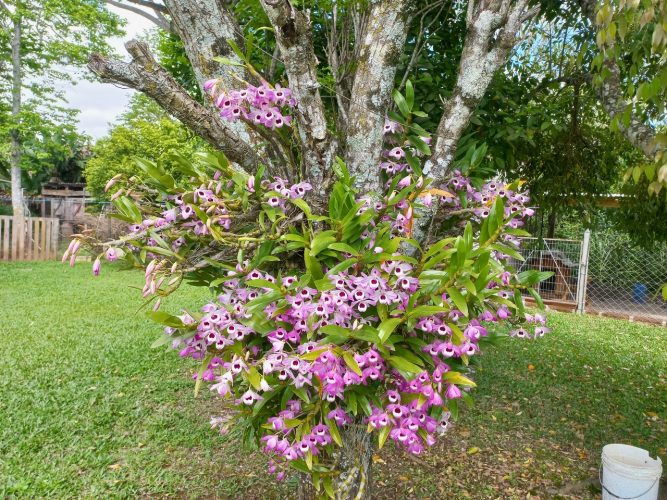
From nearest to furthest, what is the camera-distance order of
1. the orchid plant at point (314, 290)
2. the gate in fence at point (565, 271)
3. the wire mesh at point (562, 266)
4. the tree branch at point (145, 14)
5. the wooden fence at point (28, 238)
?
the orchid plant at point (314, 290), the tree branch at point (145, 14), the gate in fence at point (565, 271), the wire mesh at point (562, 266), the wooden fence at point (28, 238)

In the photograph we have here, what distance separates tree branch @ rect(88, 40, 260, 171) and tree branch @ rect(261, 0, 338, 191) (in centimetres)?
26

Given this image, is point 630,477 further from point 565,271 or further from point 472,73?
point 565,271

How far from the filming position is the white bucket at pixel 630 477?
8.71 ft

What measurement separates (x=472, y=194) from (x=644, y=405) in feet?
11.7

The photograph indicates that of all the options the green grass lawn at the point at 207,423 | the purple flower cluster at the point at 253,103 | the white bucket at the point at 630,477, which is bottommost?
the green grass lawn at the point at 207,423

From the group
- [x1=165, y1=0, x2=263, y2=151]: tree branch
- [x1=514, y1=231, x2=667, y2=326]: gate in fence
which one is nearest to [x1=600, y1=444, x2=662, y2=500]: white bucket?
[x1=165, y1=0, x2=263, y2=151]: tree branch

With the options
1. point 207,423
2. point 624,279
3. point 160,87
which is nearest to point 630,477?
point 207,423

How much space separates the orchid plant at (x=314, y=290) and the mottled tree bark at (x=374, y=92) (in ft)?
0.21

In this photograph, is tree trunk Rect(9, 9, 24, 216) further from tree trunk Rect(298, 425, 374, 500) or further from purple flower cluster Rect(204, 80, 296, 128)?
tree trunk Rect(298, 425, 374, 500)

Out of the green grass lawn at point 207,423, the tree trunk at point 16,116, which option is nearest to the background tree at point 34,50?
the tree trunk at point 16,116

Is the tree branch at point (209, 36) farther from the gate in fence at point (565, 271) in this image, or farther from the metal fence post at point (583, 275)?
the metal fence post at point (583, 275)

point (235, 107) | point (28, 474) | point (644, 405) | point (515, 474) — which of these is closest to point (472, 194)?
point (235, 107)

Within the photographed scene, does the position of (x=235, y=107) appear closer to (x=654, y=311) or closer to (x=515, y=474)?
(x=515, y=474)

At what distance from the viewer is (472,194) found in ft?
6.95
